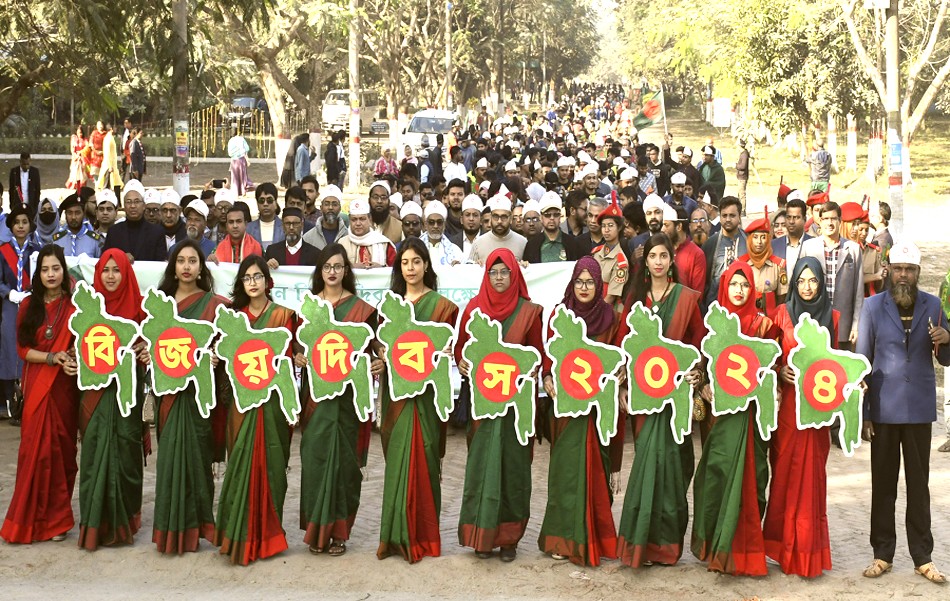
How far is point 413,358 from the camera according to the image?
284 inches

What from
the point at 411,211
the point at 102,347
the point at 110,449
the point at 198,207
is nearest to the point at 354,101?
the point at 198,207

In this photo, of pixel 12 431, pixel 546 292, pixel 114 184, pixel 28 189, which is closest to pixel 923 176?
pixel 114 184

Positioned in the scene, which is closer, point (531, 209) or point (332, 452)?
point (332, 452)

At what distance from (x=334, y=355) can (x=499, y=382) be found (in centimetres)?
86

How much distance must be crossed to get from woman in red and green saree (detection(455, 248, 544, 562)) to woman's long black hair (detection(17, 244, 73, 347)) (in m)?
2.25

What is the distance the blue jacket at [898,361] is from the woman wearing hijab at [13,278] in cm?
590

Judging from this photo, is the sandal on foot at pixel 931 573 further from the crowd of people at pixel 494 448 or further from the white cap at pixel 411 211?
the white cap at pixel 411 211

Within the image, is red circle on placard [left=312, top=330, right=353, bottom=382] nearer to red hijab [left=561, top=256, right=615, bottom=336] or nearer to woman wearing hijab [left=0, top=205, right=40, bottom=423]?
red hijab [left=561, top=256, right=615, bottom=336]

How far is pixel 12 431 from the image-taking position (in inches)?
406

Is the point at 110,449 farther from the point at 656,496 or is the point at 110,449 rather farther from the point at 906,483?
the point at 906,483

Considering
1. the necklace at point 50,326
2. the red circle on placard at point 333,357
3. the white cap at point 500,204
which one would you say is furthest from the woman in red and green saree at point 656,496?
the white cap at point 500,204

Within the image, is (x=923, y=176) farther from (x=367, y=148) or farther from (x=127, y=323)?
(x=127, y=323)

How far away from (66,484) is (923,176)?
105ft

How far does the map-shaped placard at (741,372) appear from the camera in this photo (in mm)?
6848
